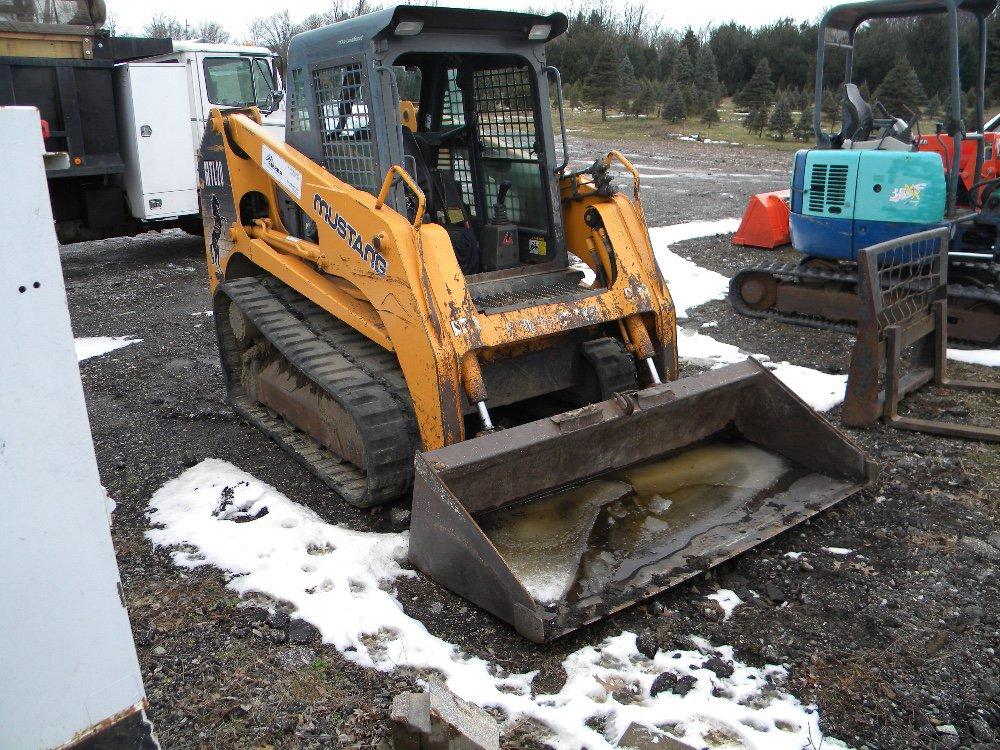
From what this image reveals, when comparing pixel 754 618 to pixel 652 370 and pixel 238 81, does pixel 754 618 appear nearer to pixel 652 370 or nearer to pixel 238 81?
pixel 652 370

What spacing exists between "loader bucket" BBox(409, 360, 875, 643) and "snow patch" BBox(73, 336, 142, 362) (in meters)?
4.48

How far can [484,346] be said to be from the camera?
4.00 meters

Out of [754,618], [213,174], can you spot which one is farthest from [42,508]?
[213,174]

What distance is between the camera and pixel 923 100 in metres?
23.9

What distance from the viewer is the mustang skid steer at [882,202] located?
655 cm

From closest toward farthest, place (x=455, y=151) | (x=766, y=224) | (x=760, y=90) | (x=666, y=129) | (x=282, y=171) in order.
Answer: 1. (x=282, y=171)
2. (x=455, y=151)
3. (x=766, y=224)
4. (x=666, y=129)
5. (x=760, y=90)

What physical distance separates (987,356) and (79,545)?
6.40 m

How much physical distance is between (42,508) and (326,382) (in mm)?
2742

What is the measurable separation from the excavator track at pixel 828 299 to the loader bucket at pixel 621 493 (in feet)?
9.91

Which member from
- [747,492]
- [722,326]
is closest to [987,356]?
[722,326]

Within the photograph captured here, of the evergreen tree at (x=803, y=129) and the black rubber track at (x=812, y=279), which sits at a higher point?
the evergreen tree at (x=803, y=129)

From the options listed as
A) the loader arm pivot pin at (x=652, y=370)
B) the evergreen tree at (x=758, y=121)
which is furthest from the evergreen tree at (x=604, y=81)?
the loader arm pivot pin at (x=652, y=370)

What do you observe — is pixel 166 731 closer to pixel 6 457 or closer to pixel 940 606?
pixel 6 457

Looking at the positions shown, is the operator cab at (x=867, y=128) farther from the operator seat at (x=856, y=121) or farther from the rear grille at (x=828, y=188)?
the rear grille at (x=828, y=188)
